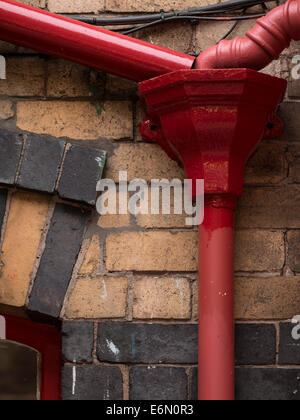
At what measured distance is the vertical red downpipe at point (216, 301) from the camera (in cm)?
157

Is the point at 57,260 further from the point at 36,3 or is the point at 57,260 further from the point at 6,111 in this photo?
the point at 36,3

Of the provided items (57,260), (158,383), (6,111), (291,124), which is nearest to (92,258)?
(57,260)

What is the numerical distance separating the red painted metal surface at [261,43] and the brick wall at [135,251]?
215 mm

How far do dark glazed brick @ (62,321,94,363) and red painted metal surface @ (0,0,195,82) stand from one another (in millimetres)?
847

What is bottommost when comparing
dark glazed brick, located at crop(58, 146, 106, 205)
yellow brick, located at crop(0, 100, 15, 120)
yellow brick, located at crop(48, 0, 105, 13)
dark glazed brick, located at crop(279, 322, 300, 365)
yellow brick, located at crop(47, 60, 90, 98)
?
dark glazed brick, located at crop(279, 322, 300, 365)

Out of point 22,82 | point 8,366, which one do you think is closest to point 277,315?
point 8,366

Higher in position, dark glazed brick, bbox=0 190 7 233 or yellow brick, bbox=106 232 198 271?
dark glazed brick, bbox=0 190 7 233

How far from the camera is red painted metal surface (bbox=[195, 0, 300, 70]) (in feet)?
4.98

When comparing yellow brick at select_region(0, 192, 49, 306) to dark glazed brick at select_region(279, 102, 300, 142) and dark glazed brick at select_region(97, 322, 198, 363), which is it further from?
dark glazed brick at select_region(279, 102, 300, 142)

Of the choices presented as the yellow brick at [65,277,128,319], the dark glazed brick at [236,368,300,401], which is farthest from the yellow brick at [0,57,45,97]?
the dark glazed brick at [236,368,300,401]

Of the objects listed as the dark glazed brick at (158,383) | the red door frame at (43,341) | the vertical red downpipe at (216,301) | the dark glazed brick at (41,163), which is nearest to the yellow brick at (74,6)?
the dark glazed brick at (41,163)


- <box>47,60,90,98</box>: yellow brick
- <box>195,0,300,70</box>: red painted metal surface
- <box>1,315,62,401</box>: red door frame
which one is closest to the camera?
<box>195,0,300,70</box>: red painted metal surface

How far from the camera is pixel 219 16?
5.81ft

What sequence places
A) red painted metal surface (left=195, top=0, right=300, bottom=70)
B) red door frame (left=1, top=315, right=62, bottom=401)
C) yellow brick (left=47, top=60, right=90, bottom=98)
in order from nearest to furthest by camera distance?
red painted metal surface (left=195, top=0, right=300, bottom=70)
yellow brick (left=47, top=60, right=90, bottom=98)
red door frame (left=1, top=315, right=62, bottom=401)
